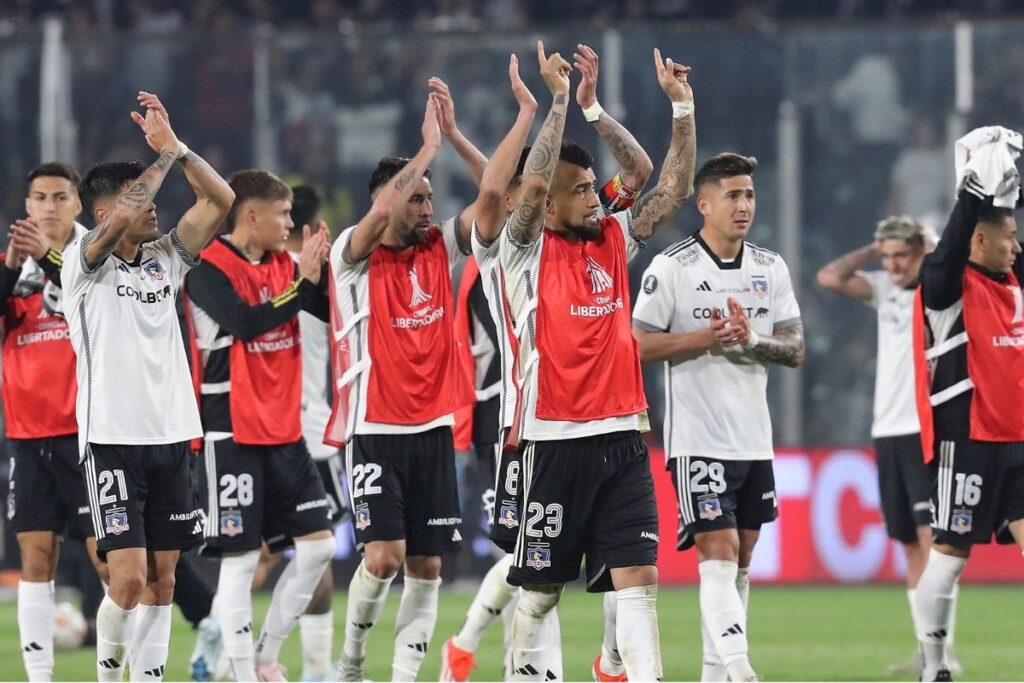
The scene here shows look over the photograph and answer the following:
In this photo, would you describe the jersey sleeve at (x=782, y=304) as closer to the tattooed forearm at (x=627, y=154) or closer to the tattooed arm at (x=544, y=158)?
the tattooed forearm at (x=627, y=154)

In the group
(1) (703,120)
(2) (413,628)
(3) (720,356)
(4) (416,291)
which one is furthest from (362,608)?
(1) (703,120)

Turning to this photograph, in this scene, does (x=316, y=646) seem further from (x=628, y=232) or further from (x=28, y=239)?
(x=628, y=232)

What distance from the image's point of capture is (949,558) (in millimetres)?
8648

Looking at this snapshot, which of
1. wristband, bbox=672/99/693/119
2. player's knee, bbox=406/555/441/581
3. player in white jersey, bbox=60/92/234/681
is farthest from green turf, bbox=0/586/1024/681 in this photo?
wristband, bbox=672/99/693/119

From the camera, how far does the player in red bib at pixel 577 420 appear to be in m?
7.02

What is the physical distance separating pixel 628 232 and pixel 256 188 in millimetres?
2512

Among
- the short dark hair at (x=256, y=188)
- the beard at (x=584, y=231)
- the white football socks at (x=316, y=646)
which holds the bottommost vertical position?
the white football socks at (x=316, y=646)

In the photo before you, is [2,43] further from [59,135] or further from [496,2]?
[496,2]

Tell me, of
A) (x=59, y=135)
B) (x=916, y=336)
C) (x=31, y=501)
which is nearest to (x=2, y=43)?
(x=59, y=135)

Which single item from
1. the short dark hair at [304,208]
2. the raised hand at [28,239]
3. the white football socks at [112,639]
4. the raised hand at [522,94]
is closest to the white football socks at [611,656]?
the white football socks at [112,639]

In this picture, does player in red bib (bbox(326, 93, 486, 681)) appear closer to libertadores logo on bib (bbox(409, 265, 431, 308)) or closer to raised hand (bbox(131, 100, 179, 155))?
libertadores logo on bib (bbox(409, 265, 431, 308))

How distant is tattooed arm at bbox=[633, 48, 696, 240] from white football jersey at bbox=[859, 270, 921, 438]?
347 centimetres

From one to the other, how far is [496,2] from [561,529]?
12.2 metres

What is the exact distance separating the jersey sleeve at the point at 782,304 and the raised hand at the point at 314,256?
217 cm
